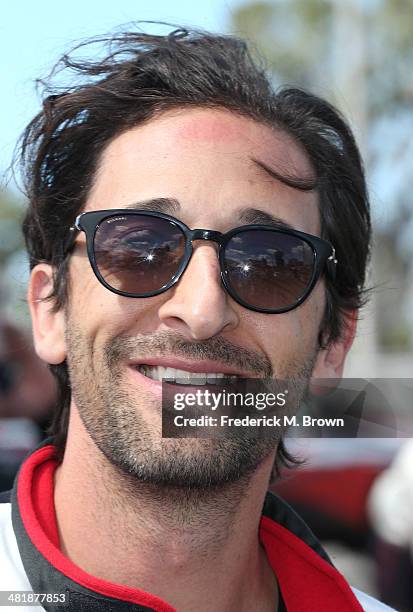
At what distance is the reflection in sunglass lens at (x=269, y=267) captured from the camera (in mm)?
2242

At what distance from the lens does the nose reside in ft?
6.98

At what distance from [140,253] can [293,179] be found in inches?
20.1

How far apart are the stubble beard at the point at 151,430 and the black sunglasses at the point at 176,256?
0.45 ft

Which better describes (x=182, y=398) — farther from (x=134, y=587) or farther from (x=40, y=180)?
(x=40, y=180)

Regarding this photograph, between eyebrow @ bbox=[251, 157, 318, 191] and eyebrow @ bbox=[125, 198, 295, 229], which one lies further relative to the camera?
eyebrow @ bbox=[251, 157, 318, 191]

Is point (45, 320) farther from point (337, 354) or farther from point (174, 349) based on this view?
point (337, 354)

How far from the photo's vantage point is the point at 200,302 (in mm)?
2133

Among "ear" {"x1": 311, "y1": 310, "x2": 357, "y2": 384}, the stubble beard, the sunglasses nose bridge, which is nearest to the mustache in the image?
the stubble beard

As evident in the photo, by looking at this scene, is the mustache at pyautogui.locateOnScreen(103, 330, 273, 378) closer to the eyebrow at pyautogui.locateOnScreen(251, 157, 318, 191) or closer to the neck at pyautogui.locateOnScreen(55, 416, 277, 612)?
the neck at pyautogui.locateOnScreen(55, 416, 277, 612)

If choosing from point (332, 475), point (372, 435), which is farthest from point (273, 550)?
point (332, 475)

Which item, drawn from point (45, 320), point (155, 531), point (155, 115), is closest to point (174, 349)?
point (155, 531)

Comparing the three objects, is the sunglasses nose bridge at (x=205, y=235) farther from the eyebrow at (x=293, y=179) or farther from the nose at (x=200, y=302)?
the eyebrow at (x=293, y=179)

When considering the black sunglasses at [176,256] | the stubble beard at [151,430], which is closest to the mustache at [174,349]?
the stubble beard at [151,430]

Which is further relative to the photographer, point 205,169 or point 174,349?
point 205,169
